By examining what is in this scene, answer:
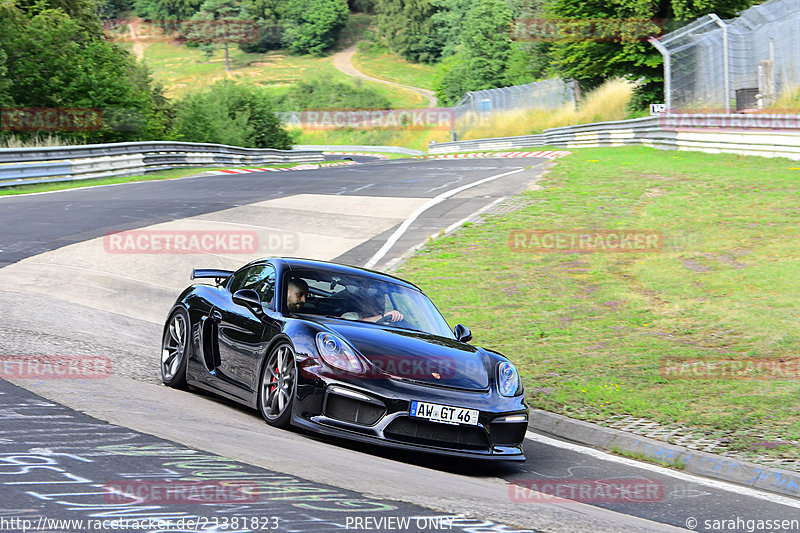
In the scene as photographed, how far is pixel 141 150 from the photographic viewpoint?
32.5 m

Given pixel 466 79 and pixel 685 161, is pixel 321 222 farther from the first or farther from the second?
pixel 466 79

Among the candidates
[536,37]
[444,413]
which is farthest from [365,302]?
[536,37]

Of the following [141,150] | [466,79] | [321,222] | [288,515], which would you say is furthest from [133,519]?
[466,79]

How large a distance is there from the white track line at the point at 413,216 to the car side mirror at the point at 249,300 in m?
7.21

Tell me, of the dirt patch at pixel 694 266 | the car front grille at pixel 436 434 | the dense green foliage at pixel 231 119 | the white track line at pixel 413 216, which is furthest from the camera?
the dense green foliage at pixel 231 119

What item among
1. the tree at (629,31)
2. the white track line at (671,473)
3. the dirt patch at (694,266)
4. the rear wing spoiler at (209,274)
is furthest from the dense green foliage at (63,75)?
the white track line at (671,473)

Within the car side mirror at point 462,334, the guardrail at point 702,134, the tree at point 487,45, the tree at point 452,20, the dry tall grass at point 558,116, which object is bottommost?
the car side mirror at point 462,334

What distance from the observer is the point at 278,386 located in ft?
23.2

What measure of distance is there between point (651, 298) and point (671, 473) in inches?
237

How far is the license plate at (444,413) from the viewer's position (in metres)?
6.52

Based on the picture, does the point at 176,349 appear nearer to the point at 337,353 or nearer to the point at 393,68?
the point at 337,353

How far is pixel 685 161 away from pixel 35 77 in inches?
921

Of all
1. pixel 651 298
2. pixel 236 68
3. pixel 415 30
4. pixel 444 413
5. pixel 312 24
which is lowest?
pixel 651 298

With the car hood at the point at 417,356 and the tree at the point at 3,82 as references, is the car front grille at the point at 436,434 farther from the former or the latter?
the tree at the point at 3,82
